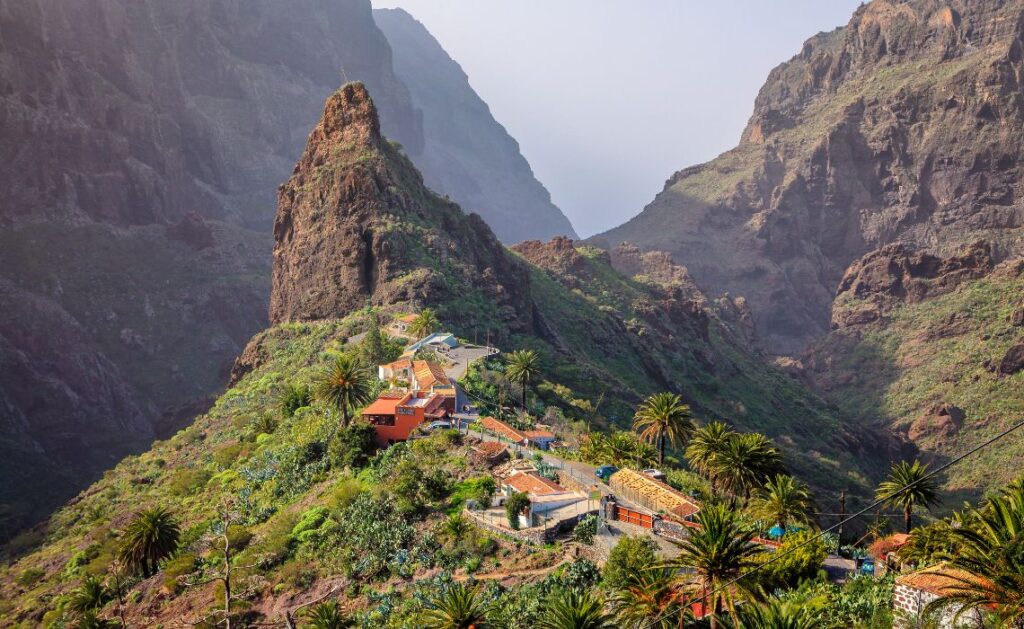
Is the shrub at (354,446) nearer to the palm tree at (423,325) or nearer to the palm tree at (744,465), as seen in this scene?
the palm tree at (744,465)

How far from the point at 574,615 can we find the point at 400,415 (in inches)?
1356

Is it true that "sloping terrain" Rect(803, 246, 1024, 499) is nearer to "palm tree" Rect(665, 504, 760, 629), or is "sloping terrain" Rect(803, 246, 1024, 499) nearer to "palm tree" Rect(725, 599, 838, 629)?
"palm tree" Rect(725, 599, 838, 629)

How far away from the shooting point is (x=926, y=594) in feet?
118

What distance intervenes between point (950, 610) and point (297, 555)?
38.2 meters

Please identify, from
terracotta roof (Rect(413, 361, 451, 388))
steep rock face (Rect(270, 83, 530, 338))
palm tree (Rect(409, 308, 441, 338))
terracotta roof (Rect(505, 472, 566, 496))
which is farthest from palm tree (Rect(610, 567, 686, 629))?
steep rock face (Rect(270, 83, 530, 338))

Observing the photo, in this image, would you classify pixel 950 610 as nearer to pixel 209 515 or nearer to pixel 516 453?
pixel 516 453

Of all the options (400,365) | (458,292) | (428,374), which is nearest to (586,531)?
(428,374)

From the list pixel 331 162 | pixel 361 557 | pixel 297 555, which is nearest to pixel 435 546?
pixel 361 557

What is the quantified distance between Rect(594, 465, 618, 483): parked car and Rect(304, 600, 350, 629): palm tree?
21.6m

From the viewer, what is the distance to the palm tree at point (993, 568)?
30297 millimetres

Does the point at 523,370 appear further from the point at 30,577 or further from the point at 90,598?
the point at 30,577

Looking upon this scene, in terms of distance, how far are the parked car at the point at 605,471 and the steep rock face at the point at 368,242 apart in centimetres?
4931

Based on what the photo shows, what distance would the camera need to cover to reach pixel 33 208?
7741 inches

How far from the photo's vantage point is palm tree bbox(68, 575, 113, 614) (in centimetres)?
6103
